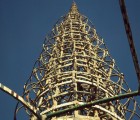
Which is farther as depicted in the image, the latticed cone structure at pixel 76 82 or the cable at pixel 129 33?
the latticed cone structure at pixel 76 82

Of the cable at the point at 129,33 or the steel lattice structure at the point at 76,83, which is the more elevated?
the steel lattice structure at the point at 76,83


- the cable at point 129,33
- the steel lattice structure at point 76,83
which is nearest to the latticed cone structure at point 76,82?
the steel lattice structure at point 76,83

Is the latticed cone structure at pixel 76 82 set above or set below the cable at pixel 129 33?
above

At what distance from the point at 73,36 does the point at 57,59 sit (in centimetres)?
455

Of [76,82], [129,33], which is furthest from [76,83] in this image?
[129,33]

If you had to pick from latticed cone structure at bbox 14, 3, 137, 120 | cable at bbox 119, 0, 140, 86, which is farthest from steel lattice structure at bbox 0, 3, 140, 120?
cable at bbox 119, 0, 140, 86

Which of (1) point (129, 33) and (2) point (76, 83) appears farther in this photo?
(2) point (76, 83)

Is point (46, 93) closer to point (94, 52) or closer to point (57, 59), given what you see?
point (57, 59)

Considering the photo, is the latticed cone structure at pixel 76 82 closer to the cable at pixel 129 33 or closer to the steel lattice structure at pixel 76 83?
the steel lattice structure at pixel 76 83

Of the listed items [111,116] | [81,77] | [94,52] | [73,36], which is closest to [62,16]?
[73,36]

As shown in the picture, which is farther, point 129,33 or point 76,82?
point 76,82

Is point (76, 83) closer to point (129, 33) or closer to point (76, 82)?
point (76, 82)

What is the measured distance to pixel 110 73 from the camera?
55.0ft

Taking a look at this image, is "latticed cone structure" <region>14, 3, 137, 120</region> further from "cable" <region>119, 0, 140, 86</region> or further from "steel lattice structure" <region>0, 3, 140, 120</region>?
"cable" <region>119, 0, 140, 86</region>
